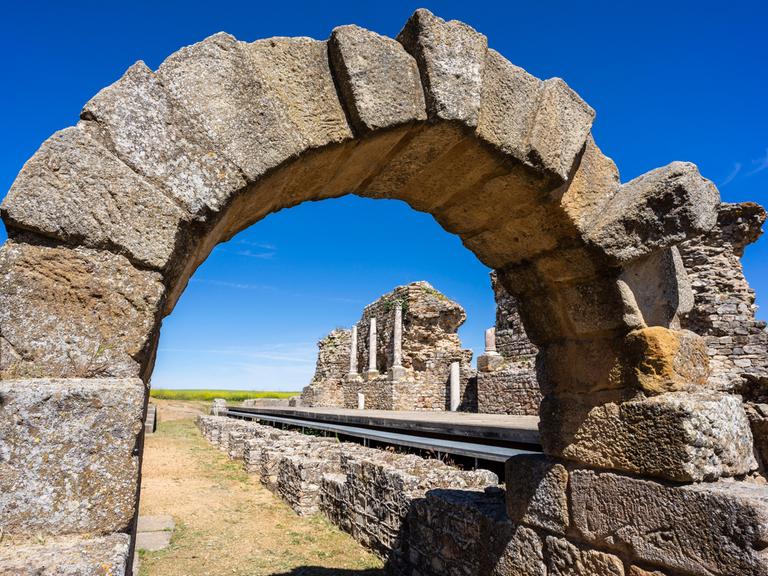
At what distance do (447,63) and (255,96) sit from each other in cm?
104

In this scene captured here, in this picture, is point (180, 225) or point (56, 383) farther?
point (180, 225)

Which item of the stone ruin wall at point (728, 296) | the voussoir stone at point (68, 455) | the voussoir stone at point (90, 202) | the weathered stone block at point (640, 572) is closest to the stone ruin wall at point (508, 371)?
the stone ruin wall at point (728, 296)

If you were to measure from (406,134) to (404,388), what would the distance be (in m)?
18.9

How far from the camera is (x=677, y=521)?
2.75 metres

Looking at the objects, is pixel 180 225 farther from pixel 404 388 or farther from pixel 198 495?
pixel 404 388

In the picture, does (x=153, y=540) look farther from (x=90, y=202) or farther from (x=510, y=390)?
(x=510, y=390)

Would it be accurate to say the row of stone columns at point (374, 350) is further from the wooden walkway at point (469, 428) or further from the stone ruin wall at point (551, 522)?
the stone ruin wall at point (551, 522)

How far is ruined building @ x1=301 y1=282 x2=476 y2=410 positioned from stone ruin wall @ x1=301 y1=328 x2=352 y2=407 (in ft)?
7.16

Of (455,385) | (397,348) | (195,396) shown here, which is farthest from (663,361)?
(195,396)

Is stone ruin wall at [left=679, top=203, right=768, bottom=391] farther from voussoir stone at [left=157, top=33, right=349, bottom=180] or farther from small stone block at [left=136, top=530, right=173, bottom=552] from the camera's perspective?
voussoir stone at [left=157, top=33, right=349, bottom=180]

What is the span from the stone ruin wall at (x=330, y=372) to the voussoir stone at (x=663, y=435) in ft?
83.1

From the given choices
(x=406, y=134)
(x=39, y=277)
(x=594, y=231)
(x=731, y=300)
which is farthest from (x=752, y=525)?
(x=731, y=300)

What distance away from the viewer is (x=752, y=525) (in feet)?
7.88

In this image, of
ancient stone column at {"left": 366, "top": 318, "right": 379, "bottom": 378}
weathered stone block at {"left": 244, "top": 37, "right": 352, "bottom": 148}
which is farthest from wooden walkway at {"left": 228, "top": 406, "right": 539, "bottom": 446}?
ancient stone column at {"left": 366, "top": 318, "right": 379, "bottom": 378}
